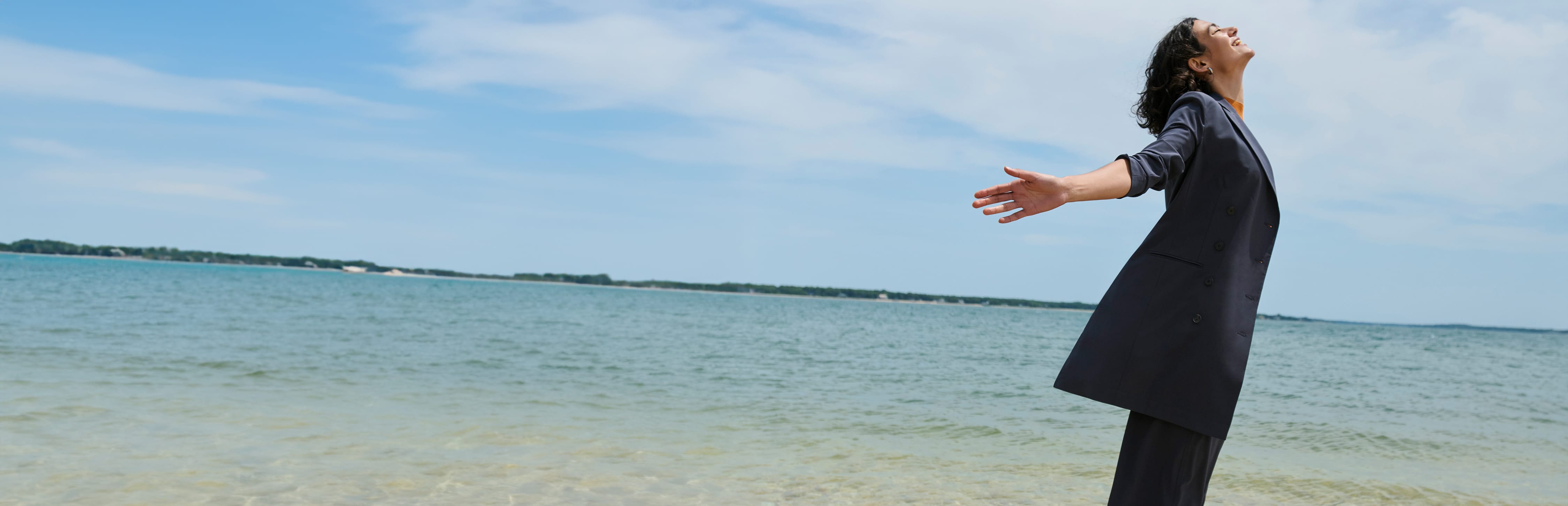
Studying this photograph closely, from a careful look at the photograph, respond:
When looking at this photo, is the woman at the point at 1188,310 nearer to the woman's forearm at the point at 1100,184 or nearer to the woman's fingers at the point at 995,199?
the woman's forearm at the point at 1100,184

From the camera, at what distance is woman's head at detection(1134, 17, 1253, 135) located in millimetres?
2262

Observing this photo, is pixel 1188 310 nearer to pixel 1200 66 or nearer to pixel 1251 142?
pixel 1251 142

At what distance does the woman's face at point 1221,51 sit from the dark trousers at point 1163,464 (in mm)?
935

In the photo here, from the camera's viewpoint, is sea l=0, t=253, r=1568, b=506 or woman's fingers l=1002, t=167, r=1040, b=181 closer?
woman's fingers l=1002, t=167, r=1040, b=181

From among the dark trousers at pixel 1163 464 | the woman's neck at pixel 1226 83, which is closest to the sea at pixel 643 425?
the dark trousers at pixel 1163 464

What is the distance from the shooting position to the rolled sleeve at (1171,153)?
70.7 inches

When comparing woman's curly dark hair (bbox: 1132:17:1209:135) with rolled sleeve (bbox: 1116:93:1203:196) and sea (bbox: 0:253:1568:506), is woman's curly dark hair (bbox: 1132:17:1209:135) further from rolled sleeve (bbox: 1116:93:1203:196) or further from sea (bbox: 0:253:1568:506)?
sea (bbox: 0:253:1568:506)

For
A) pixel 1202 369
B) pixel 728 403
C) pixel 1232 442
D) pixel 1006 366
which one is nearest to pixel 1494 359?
pixel 1006 366

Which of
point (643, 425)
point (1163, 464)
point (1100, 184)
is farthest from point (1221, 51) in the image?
point (643, 425)

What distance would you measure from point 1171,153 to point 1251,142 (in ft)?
1.12

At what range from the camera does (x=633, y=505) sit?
Result: 4.74m

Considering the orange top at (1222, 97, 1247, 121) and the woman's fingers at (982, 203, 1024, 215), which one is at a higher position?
the orange top at (1222, 97, 1247, 121)

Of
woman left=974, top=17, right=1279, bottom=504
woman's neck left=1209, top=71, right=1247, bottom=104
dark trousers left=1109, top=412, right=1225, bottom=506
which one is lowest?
dark trousers left=1109, top=412, right=1225, bottom=506

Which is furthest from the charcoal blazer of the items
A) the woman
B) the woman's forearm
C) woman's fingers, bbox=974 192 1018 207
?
woman's fingers, bbox=974 192 1018 207
